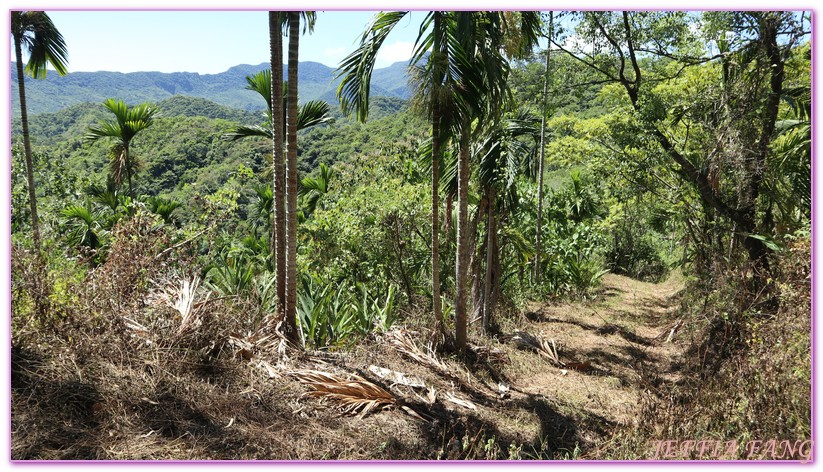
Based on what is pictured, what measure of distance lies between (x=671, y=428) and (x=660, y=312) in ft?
22.7

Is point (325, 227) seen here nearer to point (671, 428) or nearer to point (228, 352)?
point (228, 352)

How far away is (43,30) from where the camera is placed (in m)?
8.73

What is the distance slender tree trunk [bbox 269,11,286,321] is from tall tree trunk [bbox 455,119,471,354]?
187cm

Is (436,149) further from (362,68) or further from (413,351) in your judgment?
(413,351)

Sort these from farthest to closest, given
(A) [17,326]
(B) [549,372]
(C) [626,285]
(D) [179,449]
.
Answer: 1. (C) [626,285]
2. (B) [549,372]
3. (A) [17,326]
4. (D) [179,449]

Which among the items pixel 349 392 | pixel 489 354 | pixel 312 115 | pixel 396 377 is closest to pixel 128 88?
pixel 312 115

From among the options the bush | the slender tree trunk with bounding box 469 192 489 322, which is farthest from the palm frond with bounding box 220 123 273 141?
the bush

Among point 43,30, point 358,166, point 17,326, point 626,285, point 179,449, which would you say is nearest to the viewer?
point 179,449

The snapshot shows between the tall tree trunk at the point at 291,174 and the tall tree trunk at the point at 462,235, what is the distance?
1.73m

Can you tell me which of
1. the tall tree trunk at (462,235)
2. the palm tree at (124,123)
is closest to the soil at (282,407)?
the tall tree trunk at (462,235)

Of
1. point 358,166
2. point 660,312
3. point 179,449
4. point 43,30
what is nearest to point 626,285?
point 660,312

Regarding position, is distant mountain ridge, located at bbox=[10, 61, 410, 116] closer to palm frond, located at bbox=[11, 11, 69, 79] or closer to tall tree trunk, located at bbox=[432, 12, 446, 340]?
palm frond, located at bbox=[11, 11, 69, 79]

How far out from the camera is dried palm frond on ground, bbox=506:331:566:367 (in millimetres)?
7332

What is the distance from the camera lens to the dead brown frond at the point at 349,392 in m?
4.74
